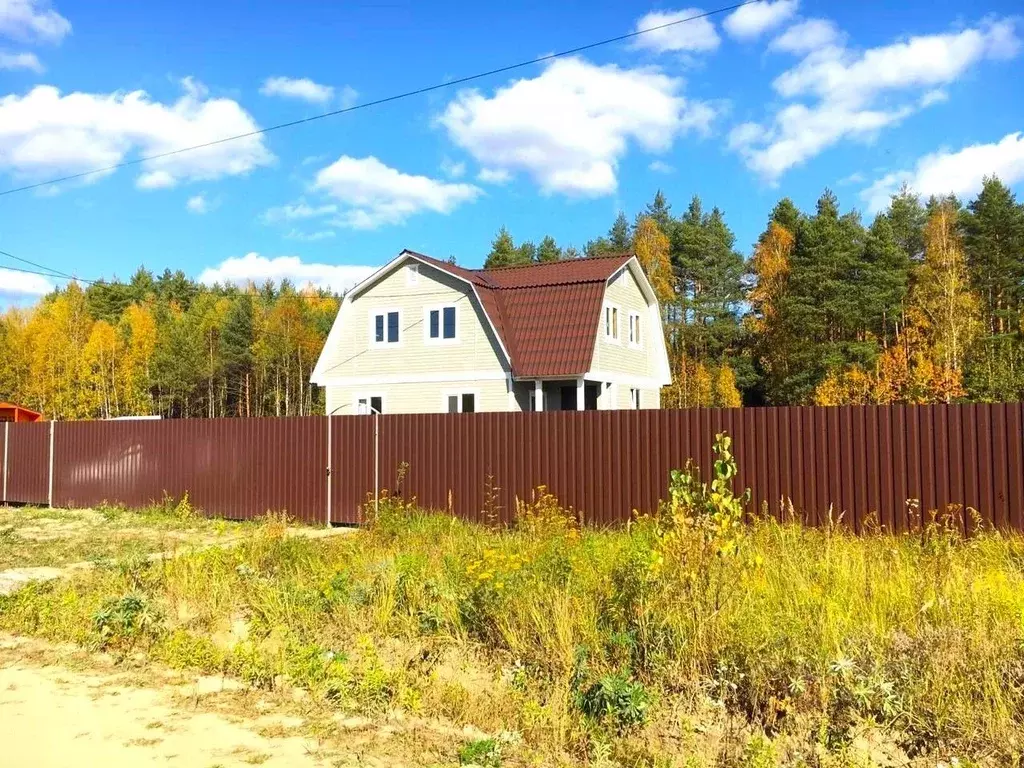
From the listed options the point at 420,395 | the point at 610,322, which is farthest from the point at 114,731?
the point at 610,322

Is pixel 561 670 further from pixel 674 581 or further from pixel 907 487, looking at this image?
pixel 907 487

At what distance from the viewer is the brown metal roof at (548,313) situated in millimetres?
20766

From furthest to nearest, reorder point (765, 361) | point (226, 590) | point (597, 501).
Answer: point (765, 361), point (597, 501), point (226, 590)

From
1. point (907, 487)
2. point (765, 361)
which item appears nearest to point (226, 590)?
point (907, 487)

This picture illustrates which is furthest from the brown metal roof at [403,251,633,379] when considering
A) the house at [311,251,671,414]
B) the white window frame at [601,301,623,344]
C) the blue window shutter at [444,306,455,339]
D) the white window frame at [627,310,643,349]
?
the white window frame at [627,310,643,349]

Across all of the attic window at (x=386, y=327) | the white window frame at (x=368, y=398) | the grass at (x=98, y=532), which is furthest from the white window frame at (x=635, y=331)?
the grass at (x=98, y=532)

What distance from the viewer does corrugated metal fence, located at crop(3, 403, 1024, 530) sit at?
27.5 ft

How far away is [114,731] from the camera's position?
4258mm

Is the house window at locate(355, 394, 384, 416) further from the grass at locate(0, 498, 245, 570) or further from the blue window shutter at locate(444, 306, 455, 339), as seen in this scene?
the grass at locate(0, 498, 245, 570)

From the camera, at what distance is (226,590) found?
6660 millimetres

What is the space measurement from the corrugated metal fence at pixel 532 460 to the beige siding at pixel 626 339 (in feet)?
33.1

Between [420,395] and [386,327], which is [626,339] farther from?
[386,327]

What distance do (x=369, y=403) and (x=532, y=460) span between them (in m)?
13.6

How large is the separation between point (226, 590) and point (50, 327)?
A: 57.3m
